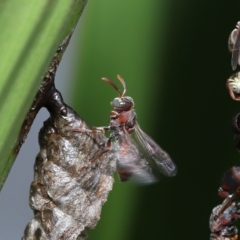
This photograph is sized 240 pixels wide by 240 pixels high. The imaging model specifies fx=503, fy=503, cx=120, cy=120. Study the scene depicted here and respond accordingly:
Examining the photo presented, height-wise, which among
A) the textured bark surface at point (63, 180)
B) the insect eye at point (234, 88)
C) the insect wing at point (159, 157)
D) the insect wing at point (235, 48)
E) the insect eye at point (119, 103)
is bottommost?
the textured bark surface at point (63, 180)

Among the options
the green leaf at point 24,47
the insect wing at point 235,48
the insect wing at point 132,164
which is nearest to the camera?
the green leaf at point 24,47

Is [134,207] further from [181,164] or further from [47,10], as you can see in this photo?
[47,10]

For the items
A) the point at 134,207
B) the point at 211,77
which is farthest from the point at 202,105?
the point at 134,207

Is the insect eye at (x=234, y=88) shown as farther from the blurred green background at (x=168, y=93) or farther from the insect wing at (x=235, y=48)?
the blurred green background at (x=168, y=93)

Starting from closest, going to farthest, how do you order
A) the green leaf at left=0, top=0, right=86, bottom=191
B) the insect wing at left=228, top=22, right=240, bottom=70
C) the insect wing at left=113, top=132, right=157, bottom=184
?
the green leaf at left=0, top=0, right=86, bottom=191 < the insect wing at left=228, top=22, right=240, bottom=70 < the insect wing at left=113, top=132, right=157, bottom=184

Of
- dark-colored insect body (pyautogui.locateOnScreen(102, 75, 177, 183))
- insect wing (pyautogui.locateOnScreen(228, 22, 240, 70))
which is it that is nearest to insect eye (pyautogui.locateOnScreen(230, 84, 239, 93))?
insect wing (pyautogui.locateOnScreen(228, 22, 240, 70))

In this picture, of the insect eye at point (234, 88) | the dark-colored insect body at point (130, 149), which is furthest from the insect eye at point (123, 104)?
the insect eye at point (234, 88)

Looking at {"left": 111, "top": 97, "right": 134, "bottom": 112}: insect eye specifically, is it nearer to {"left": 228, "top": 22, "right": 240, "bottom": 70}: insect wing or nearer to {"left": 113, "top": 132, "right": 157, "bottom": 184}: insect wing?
{"left": 113, "top": 132, "right": 157, "bottom": 184}: insect wing

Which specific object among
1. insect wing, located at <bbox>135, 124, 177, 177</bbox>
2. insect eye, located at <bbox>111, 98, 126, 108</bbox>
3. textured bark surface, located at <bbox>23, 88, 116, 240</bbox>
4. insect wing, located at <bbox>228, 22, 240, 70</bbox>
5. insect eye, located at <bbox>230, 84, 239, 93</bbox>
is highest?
insect wing, located at <bbox>228, 22, 240, 70</bbox>
